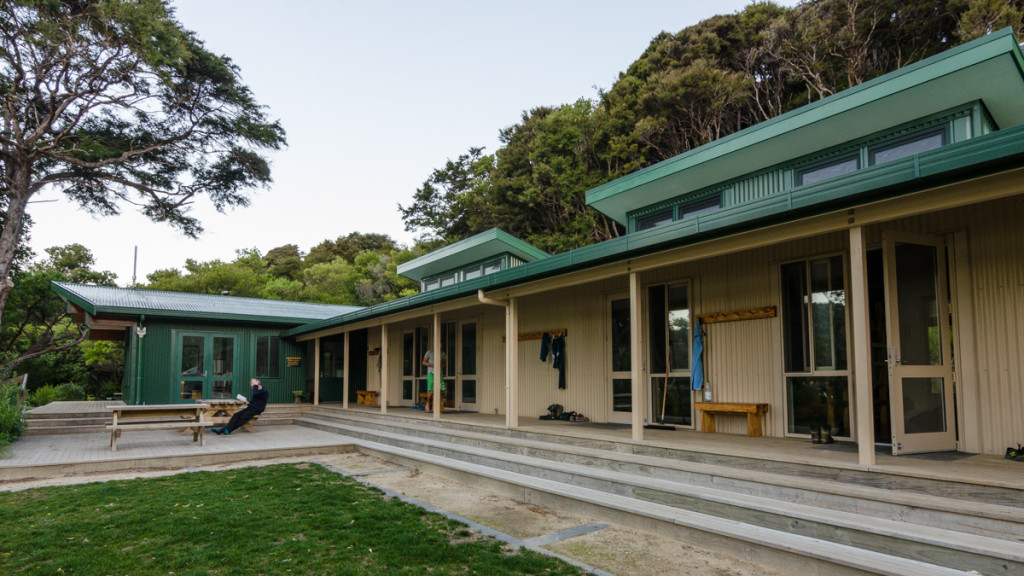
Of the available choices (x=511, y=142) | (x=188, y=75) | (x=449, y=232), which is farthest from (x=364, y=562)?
(x=449, y=232)

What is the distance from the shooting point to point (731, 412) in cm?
675

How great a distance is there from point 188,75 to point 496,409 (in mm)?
15113

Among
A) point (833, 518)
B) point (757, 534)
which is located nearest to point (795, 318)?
point (833, 518)

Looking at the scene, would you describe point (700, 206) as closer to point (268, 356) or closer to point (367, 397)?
point (367, 397)

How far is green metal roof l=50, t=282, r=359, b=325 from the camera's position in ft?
41.9

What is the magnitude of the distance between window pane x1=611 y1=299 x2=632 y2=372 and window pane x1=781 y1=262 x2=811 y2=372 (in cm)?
237

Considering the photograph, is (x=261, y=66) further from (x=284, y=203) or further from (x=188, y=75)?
(x=284, y=203)

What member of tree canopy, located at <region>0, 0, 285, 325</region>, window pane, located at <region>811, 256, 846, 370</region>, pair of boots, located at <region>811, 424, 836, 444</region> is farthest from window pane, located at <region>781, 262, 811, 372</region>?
tree canopy, located at <region>0, 0, 285, 325</region>

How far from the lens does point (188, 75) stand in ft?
59.3

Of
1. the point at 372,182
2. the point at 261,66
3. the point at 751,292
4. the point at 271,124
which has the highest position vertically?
the point at 372,182

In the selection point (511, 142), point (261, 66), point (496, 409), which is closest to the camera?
point (496, 409)

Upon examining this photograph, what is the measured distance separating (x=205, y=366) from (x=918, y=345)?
14.6 m

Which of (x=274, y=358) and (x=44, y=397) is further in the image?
(x=44, y=397)

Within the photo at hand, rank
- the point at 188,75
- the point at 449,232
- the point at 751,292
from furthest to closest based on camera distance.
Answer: the point at 449,232
the point at 188,75
the point at 751,292
